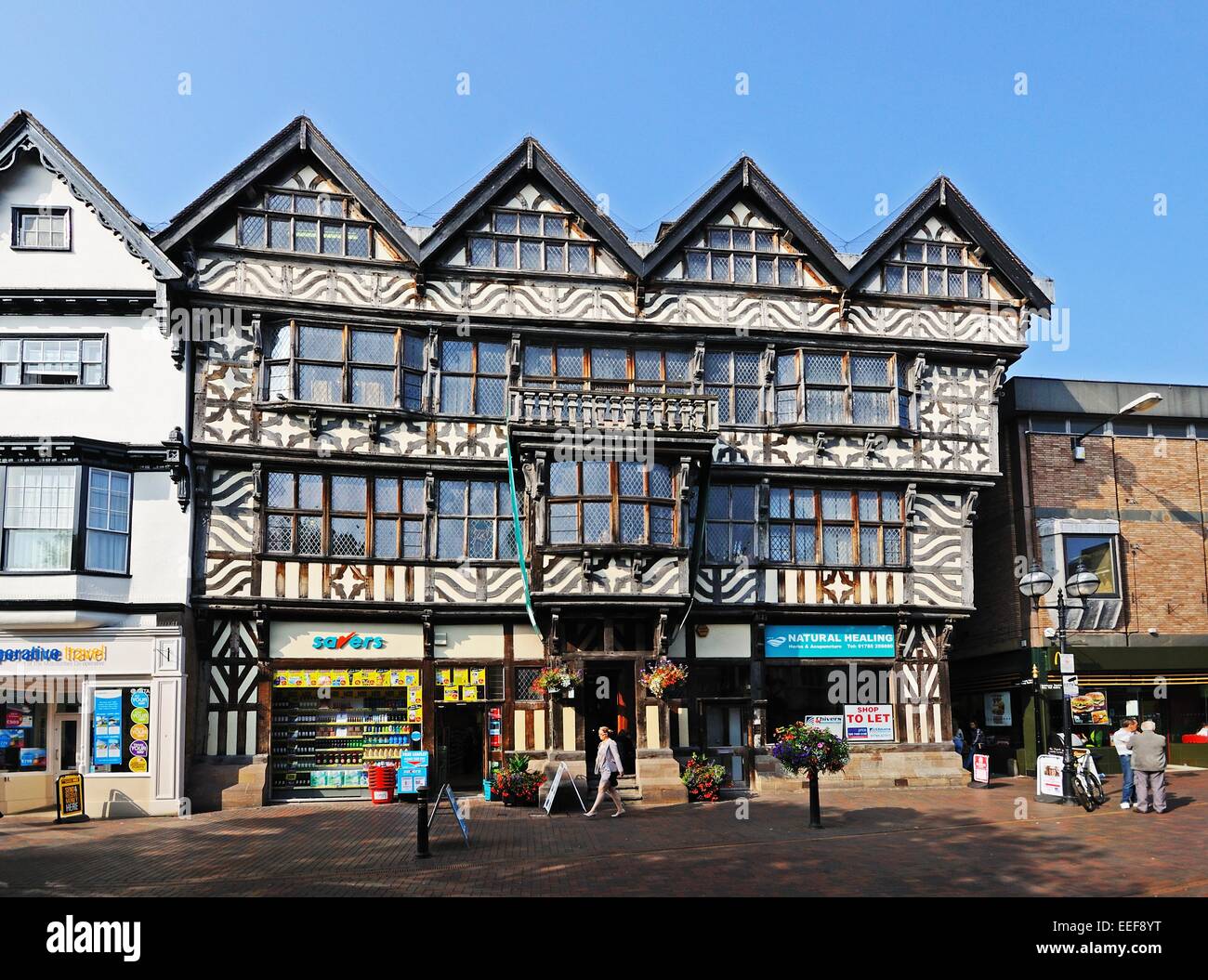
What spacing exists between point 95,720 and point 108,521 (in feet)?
12.7

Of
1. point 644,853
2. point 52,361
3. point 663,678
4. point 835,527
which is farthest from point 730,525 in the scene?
point 52,361

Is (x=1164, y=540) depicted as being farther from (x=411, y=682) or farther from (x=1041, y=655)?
(x=411, y=682)

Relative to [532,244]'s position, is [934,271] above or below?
below

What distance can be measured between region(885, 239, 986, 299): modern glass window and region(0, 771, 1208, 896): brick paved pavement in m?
11.7

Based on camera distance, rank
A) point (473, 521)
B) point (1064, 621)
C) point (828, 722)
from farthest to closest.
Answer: point (828, 722), point (473, 521), point (1064, 621)

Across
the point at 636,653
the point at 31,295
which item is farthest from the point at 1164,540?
the point at 31,295

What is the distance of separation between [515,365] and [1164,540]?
16.8 metres

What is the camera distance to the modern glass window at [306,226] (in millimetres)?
23062

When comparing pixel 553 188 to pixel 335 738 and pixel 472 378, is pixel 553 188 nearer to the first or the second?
pixel 472 378

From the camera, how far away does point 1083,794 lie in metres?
19.5

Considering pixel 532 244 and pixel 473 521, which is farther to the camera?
pixel 532 244

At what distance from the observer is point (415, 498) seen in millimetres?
23281

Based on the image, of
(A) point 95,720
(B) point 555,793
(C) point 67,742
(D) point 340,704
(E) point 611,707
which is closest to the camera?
(B) point 555,793

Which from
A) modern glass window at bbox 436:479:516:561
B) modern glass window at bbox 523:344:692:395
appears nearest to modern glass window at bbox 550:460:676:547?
modern glass window at bbox 436:479:516:561
